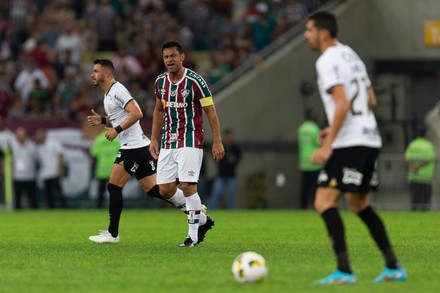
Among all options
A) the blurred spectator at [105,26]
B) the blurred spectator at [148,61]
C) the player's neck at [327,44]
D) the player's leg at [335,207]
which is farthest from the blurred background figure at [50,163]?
the player's leg at [335,207]

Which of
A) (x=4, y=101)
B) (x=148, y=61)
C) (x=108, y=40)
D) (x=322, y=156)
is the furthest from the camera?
(x=108, y=40)

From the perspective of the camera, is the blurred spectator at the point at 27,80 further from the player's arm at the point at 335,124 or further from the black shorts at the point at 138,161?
the player's arm at the point at 335,124

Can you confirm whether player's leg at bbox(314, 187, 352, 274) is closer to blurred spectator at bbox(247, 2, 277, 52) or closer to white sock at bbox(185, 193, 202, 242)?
white sock at bbox(185, 193, 202, 242)

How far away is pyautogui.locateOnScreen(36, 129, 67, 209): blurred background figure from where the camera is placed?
95.5ft

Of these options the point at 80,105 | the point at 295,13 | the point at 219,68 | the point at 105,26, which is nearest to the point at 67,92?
the point at 80,105

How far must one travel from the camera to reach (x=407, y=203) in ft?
89.9

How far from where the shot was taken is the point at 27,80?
98.8 feet

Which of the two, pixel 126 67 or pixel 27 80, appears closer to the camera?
pixel 27 80

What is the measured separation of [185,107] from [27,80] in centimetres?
1639

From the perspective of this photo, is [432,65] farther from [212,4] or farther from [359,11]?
[212,4]

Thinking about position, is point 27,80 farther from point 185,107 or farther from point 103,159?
point 185,107

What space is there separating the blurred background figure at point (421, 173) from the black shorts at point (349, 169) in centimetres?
1708

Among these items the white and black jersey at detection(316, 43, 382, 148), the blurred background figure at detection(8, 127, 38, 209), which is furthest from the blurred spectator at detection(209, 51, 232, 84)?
the white and black jersey at detection(316, 43, 382, 148)

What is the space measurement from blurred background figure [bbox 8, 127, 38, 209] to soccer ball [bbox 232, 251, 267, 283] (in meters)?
19.6
